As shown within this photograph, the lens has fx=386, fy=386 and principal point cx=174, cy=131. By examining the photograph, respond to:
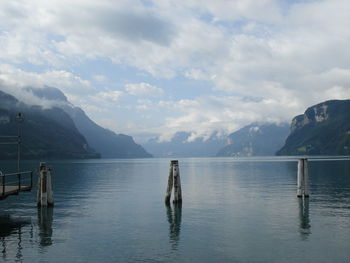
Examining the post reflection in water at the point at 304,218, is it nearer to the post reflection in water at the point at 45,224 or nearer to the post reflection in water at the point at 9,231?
the post reflection in water at the point at 45,224

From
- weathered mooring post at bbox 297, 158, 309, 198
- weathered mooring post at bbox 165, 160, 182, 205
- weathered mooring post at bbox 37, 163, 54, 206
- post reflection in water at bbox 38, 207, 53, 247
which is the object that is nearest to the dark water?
post reflection in water at bbox 38, 207, 53, 247

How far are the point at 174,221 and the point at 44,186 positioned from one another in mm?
16046

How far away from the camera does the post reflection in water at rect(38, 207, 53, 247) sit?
2800cm

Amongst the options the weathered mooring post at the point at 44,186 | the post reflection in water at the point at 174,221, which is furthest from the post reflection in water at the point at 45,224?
the post reflection in water at the point at 174,221

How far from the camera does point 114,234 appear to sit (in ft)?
97.3

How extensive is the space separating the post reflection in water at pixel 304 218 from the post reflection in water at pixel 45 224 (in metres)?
18.6

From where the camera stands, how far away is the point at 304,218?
36094mm

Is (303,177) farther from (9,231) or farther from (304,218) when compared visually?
(9,231)

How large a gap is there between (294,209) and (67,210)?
24569 millimetres

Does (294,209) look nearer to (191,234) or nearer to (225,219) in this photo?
(225,219)

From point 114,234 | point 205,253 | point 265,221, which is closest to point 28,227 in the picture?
point 114,234

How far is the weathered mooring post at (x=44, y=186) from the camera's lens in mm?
40938

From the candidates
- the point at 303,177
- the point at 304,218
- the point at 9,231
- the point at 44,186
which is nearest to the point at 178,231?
the point at 304,218

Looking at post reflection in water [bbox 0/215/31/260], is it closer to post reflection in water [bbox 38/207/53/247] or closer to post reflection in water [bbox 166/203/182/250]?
post reflection in water [bbox 38/207/53/247]
